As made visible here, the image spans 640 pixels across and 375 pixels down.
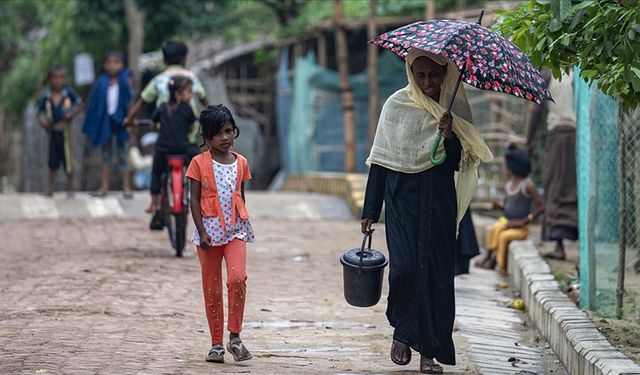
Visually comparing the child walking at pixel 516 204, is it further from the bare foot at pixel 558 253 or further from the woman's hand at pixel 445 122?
the woman's hand at pixel 445 122

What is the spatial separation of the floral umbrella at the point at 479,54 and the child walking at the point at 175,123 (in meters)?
4.66

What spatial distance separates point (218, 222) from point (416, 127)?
1183 millimetres

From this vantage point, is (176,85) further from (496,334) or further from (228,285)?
(228,285)

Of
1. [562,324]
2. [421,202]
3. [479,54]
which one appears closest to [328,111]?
[562,324]

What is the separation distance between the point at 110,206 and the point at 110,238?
114 inches

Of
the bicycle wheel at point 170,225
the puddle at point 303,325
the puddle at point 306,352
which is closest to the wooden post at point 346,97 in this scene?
the bicycle wheel at point 170,225

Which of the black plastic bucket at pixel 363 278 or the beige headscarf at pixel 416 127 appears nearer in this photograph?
the black plastic bucket at pixel 363 278

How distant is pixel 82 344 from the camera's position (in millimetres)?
6828

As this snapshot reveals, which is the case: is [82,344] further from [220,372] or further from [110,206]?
[110,206]

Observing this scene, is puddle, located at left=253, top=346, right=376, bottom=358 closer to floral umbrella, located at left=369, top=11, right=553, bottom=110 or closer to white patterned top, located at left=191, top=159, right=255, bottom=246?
white patterned top, located at left=191, top=159, right=255, bottom=246

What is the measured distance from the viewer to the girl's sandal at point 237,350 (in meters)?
6.60

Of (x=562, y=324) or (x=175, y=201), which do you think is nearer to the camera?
(x=562, y=324)

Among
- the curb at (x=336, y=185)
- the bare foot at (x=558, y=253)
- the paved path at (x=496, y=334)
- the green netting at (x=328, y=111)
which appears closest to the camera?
the paved path at (x=496, y=334)

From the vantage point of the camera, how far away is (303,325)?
26.5 feet
